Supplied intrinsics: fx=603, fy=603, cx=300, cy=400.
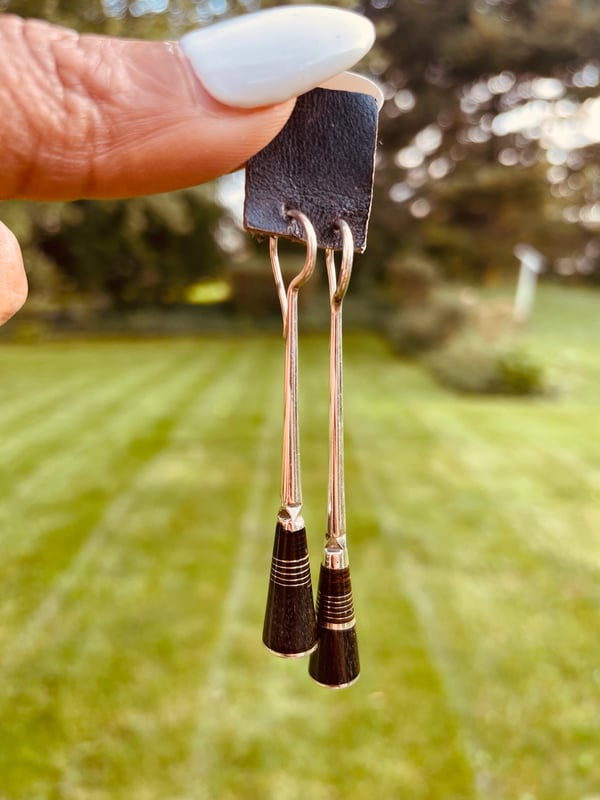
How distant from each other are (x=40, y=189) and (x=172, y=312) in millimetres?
19704

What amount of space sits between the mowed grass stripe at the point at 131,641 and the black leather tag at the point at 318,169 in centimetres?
261

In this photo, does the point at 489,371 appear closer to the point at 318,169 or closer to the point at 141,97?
the point at 318,169

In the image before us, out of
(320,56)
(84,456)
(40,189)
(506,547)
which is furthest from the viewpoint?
(84,456)

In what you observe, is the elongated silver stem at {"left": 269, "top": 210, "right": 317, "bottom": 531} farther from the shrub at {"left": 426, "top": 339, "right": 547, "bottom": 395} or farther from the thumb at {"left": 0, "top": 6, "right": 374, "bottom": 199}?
the shrub at {"left": 426, "top": 339, "right": 547, "bottom": 395}

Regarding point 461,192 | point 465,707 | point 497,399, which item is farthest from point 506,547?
point 461,192

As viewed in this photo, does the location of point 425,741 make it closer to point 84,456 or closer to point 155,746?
point 155,746

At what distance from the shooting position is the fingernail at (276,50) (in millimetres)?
989

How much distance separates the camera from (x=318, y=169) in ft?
4.12

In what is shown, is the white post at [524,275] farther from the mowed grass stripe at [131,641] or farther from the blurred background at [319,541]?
→ the mowed grass stripe at [131,641]

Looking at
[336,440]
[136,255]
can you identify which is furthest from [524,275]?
[336,440]

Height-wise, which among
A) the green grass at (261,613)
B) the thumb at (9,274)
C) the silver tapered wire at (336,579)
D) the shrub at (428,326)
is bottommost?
the shrub at (428,326)

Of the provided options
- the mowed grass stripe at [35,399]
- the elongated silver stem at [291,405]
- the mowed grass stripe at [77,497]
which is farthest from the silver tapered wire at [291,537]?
the mowed grass stripe at [35,399]

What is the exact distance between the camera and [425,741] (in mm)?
2932

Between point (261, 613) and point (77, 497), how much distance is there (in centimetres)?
250
